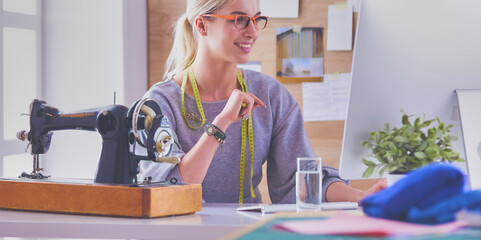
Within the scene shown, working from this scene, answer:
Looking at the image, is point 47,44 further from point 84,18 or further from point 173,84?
point 173,84

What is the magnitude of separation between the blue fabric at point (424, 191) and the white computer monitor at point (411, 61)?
573 millimetres

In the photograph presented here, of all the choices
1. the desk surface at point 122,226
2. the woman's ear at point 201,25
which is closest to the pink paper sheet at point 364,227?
the desk surface at point 122,226

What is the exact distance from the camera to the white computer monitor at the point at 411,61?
1.41 metres

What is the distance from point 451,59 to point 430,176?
0.63 metres

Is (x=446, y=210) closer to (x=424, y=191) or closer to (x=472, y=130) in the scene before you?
(x=424, y=191)

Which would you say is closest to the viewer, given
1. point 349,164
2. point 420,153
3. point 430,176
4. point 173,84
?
point 430,176

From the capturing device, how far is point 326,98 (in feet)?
9.98

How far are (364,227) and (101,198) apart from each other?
2.34 feet

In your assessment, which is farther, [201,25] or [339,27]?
[339,27]

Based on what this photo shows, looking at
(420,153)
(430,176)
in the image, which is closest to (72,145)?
(420,153)

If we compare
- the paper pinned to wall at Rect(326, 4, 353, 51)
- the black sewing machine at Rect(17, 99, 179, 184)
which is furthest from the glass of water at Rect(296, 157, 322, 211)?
the paper pinned to wall at Rect(326, 4, 353, 51)

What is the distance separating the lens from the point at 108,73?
9.30 ft

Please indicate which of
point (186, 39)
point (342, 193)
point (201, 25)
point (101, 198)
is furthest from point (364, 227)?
point (186, 39)

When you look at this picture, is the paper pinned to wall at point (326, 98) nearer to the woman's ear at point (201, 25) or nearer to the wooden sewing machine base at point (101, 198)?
the woman's ear at point (201, 25)
